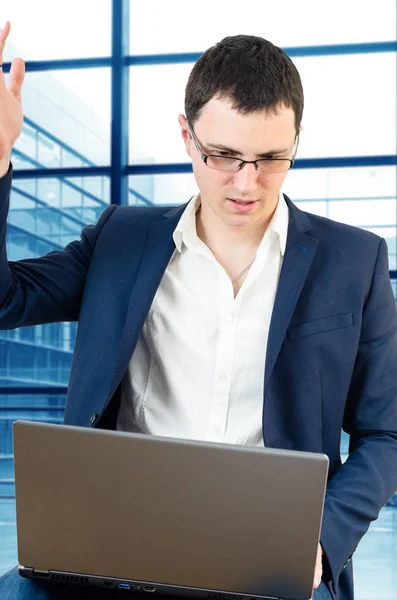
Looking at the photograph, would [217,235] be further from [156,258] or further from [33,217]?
[33,217]

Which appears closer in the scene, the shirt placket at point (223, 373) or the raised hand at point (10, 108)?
the raised hand at point (10, 108)

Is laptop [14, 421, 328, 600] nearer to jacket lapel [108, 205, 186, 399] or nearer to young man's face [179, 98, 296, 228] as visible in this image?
jacket lapel [108, 205, 186, 399]

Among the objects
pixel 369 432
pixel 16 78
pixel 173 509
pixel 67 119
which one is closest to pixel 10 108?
pixel 16 78

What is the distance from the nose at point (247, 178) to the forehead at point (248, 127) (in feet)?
0.11

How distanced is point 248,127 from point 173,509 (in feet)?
2.37

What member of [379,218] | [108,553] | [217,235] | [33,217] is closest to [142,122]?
[33,217]

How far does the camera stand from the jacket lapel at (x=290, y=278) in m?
1.54

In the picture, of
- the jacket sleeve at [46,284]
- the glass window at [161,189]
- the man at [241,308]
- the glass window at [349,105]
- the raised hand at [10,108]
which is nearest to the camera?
the raised hand at [10,108]

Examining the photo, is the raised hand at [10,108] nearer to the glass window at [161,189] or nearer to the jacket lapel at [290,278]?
the jacket lapel at [290,278]

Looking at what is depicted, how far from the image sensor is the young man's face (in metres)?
1.50

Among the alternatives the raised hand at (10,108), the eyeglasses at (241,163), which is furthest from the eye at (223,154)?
the raised hand at (10,108)

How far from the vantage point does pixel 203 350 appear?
1.63m

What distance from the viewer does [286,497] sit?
1087 millimetres

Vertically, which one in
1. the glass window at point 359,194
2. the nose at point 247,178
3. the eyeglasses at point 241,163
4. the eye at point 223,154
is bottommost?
the nose at point 247,178
